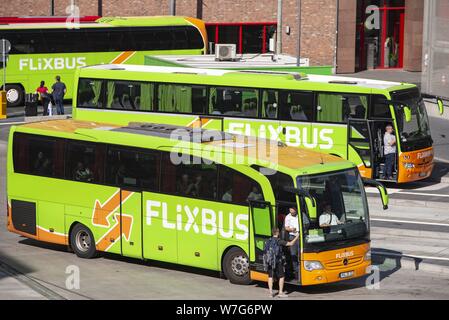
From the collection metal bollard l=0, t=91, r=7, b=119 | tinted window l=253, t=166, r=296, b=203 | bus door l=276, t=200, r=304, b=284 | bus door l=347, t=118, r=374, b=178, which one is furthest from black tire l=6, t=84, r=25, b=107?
bus door l=276, t=200, r=304, b=284

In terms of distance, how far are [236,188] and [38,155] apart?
17.6 feet

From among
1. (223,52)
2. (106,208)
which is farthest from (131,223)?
(223,52)

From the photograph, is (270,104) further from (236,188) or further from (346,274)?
(346,274)

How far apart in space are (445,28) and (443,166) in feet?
37.1

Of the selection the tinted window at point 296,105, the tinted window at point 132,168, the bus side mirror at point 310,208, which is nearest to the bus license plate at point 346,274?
the bus side mirror at point 310,208

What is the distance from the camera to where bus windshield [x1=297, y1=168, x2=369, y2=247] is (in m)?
20.1

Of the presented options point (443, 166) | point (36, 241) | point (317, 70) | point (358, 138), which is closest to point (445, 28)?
point (317, 70)

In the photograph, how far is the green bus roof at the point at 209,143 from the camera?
20.6m

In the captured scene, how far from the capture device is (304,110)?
99.8 feet

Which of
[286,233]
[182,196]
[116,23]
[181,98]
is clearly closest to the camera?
[286,233]

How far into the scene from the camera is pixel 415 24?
55.0m

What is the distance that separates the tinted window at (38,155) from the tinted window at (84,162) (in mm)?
Answer: 240

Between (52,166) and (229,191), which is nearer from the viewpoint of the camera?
(229,191)

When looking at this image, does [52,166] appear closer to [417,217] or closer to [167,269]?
[167,269]
